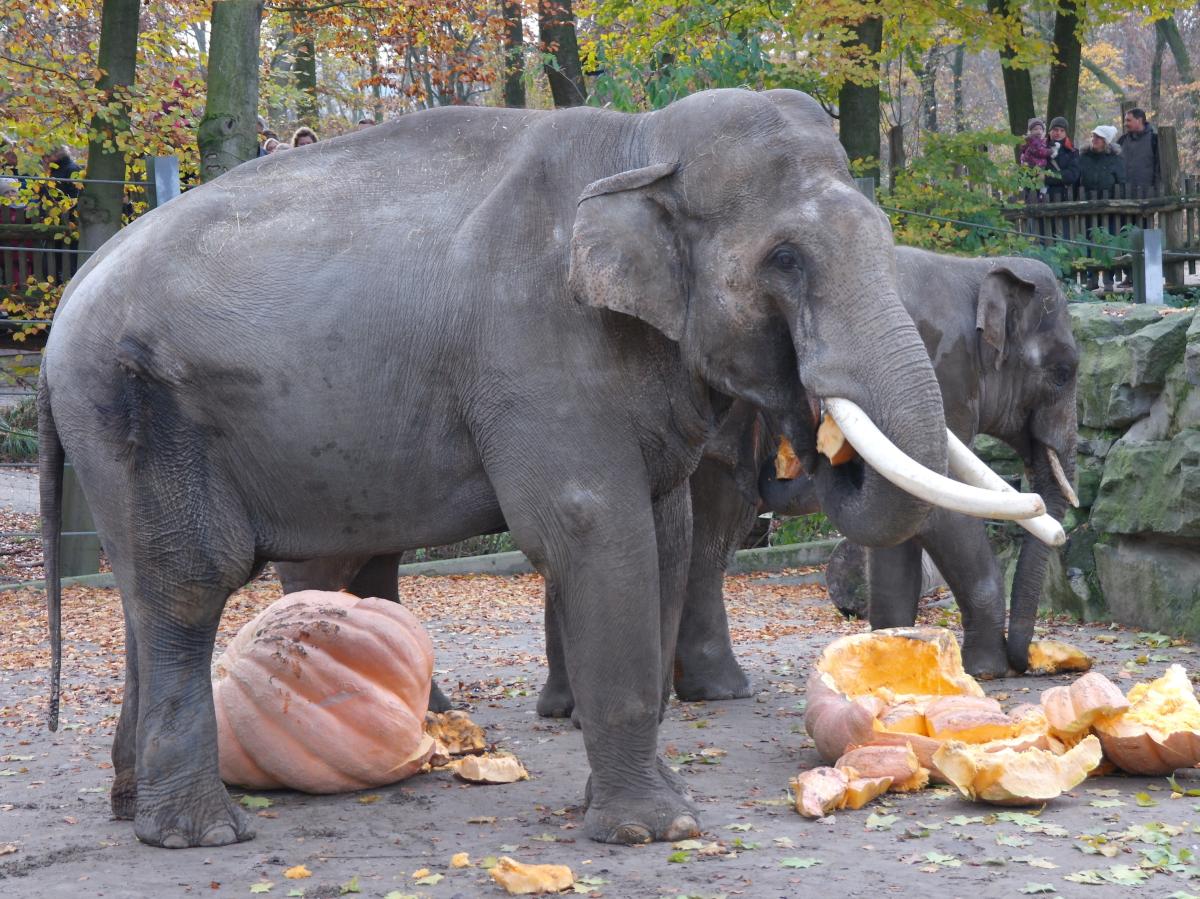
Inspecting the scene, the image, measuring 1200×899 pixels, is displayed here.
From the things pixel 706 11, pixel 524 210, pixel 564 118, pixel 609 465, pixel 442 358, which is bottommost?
pixel 609 465

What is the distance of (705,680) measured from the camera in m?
7.26

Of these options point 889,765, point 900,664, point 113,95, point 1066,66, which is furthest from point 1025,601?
point 1066,66

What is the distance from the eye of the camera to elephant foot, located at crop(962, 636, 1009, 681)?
7656 millimetres

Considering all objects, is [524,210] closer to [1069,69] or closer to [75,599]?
[75,599]

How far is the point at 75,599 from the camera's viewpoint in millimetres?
12062

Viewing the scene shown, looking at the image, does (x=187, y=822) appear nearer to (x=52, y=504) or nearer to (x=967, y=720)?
(x=52, y=504)

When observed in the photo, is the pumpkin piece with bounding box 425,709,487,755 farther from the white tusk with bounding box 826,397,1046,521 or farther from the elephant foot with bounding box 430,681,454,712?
the white tusk with bounding box 826,397,1046,521

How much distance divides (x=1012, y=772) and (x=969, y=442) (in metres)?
3.50

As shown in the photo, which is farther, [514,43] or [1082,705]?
Answer: [514,43]

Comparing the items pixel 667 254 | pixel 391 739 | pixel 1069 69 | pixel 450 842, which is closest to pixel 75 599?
pixel 391 739

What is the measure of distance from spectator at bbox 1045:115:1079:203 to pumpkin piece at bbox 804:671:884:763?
510 inches

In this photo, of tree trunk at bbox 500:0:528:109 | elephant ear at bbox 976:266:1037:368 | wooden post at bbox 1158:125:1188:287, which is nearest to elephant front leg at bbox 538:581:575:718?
elephant ear at bbox 976:266:1037:368

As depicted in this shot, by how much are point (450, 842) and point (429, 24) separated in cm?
1533

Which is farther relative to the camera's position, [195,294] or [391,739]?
[391,739]
